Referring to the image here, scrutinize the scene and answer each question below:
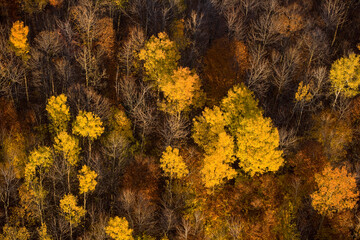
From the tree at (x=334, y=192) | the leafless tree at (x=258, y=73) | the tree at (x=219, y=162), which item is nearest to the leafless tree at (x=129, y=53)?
the leafless tree at (x=258, y=73)

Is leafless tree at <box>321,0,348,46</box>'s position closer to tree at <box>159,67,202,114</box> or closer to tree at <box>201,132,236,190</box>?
tree at <box>159,67,202,114</box>

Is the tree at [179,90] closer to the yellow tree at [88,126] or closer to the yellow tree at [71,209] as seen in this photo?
the yellow tree at [88,126]

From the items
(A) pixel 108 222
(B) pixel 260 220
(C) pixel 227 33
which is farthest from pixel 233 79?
(A) pixel 108 222

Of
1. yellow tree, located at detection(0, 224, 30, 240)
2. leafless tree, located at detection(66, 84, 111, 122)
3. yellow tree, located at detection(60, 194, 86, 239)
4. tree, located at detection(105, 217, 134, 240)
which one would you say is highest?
leafless tree, located at detection(66, 84, 111, 122)

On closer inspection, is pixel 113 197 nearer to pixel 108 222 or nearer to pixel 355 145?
pixel 108 222

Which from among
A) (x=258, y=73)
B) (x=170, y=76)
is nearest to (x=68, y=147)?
A: (x=170, y=76)

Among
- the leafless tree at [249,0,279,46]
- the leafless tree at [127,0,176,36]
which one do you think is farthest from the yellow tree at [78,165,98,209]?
the leafless tree at [249,0,279,46]
